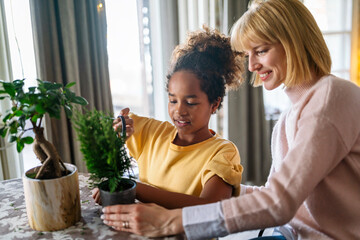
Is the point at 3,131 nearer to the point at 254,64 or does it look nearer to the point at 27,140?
the point at 27,140

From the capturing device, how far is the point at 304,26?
38.7 inches

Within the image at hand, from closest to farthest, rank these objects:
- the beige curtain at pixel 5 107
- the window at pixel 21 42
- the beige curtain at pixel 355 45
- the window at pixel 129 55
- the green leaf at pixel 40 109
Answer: the green leaf at pixel 40 109, the beige curtain at pixel 5 107, the window at pixel 21 42, the window at pixel 129 55, the beige curtain at pixel 355 45

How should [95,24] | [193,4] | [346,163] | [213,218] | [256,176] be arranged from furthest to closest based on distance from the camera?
[256,176], [193,4], [95,24], [346,163], [213,218]

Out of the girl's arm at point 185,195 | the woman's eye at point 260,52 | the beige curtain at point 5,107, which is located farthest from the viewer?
the beige curtain at point 5,107

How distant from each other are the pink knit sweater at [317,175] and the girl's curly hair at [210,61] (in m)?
0.26

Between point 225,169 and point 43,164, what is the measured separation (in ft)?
1.69

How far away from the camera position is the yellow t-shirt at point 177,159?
3.31 feet

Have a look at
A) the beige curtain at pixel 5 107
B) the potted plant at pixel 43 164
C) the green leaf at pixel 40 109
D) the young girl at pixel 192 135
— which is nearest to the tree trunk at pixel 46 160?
the potted plant at pixel 43 164

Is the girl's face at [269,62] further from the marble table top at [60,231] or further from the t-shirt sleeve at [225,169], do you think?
the marble table top at [60,231]

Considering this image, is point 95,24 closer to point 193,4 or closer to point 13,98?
point 193,4

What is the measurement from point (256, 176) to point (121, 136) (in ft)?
9.33

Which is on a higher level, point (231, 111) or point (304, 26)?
point (304, 26)

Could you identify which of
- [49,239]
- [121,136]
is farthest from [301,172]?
[49,239]

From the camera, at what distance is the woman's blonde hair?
0.98m
